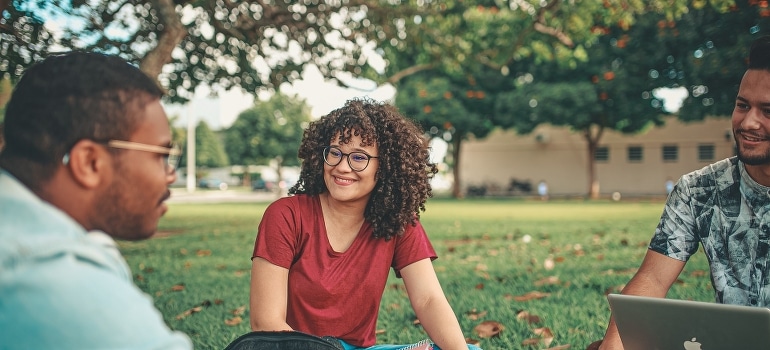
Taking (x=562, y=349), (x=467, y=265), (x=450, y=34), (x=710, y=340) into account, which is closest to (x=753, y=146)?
(x=710, y=340)

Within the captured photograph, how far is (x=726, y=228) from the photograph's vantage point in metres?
2.79

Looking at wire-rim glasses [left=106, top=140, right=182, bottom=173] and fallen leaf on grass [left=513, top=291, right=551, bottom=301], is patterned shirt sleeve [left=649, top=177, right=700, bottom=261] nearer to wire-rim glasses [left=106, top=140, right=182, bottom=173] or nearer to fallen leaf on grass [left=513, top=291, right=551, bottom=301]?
wire-rim glasses [left=106, top=140, right=182, bottom=173]

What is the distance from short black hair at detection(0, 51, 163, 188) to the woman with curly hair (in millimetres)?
1318

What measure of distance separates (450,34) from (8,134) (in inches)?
399

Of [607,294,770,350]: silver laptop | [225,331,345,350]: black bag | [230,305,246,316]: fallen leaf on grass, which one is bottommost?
[230,305,246,316]: fallen leaf on grass

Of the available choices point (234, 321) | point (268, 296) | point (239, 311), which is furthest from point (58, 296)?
point (239, 311)

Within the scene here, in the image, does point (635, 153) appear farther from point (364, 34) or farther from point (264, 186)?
point (364, 34)

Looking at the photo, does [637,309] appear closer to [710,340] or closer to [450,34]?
[710,340]

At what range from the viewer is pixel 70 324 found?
1.24 m

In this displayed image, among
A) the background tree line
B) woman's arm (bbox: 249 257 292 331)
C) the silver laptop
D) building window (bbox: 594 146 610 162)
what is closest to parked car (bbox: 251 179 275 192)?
building window (bbox: 594 146 610 162)

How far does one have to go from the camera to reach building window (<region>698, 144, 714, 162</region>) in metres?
36.6

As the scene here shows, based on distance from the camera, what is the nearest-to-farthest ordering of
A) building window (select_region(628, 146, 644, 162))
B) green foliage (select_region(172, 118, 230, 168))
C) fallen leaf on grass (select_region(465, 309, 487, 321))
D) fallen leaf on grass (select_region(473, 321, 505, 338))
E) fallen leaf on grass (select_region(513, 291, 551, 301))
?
fallen leaf on grass (select_region(473, 321, 505, 338)) < fallen leaf on grass (select_region(465, 309, 487, 321)) < fallen leaf on grass (select_region(513, 291, 551, 301)) < building window (select_region(628, 146, 644, 162)) < green foliage (select_region(172, 118, 230, 168))

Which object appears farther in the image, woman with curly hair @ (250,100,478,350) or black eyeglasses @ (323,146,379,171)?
black eyeglasses @ (323,146,379,171)

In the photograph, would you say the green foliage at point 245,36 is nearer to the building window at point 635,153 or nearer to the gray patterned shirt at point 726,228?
the gray patterned shirt at point 726,228
